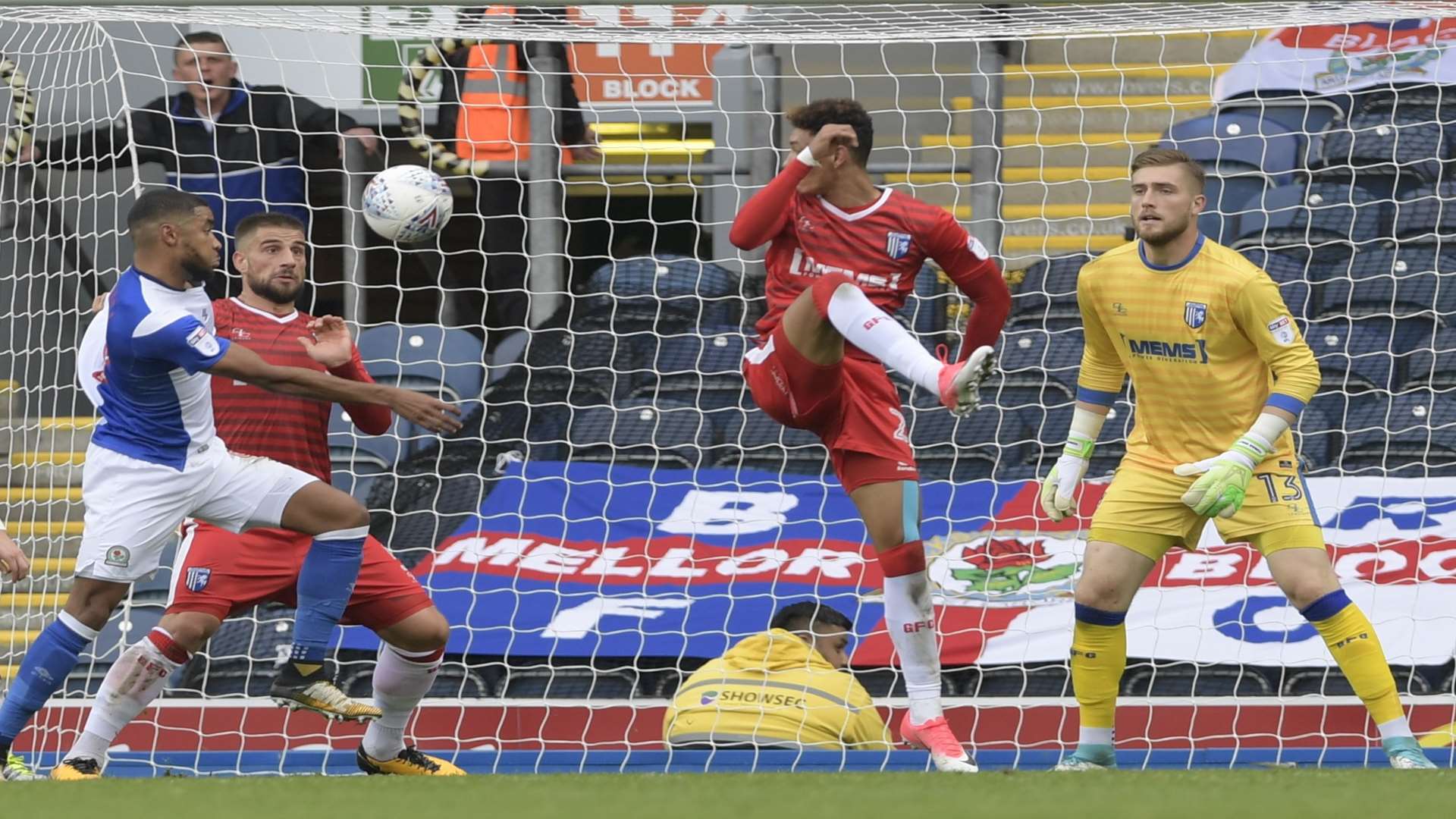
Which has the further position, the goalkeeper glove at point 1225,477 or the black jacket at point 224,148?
the black jacket at point 224,148

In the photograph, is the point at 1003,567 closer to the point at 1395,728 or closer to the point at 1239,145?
the point at 1395,728

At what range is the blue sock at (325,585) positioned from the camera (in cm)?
536

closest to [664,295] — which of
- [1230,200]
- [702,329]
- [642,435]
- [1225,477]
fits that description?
[702,329]

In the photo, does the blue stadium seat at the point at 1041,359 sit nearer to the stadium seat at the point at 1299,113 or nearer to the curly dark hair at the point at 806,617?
the stadium seat at the point at 1299,113

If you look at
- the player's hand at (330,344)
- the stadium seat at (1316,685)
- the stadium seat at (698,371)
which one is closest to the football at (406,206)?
the player's hand at (330,344)

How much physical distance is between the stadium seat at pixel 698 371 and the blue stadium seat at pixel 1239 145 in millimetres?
2158

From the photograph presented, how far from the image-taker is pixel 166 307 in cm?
515

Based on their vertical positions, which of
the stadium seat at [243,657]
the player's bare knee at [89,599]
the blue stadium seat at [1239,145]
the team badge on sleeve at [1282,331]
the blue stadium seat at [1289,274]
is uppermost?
the blue stadium seat at [1239,145]

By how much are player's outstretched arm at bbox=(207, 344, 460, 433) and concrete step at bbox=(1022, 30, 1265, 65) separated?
16.6ft

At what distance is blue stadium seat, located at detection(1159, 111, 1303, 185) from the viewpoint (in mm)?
8391

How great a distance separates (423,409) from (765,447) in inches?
115

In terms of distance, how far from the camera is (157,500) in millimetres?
5238

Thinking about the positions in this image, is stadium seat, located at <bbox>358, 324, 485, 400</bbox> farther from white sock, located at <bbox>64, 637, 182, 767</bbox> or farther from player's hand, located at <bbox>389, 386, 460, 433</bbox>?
player's hand, located at <bbox>389, 386, 460, 433</bbox>

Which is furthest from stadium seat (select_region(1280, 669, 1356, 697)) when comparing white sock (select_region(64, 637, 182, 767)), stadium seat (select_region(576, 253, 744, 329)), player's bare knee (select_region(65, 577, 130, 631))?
player's bare knee (select_region(65, 577, 130, 631))
